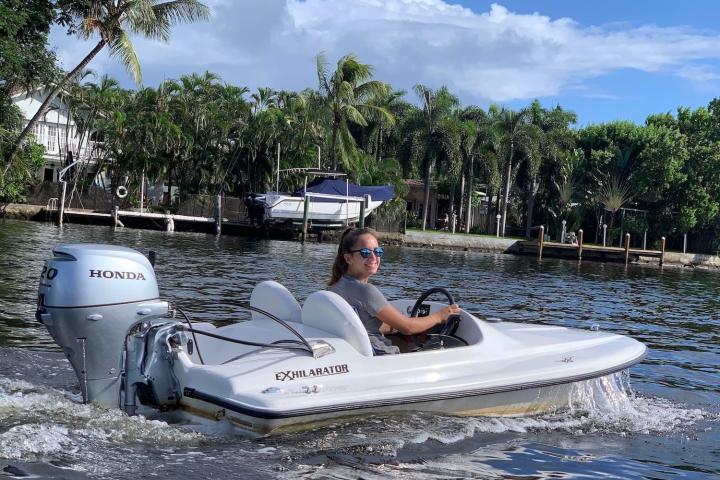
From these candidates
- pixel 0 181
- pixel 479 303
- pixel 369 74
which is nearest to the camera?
pixel 479 303

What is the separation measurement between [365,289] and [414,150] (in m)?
46.3

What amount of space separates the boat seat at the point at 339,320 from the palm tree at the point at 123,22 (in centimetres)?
2493

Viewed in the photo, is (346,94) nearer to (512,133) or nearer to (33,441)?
(512,133)

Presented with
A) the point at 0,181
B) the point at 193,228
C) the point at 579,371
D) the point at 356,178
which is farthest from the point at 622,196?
the point at 579,371

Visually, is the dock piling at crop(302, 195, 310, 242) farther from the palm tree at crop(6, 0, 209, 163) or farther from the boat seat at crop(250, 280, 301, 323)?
the boat seat at crop(250, 280, 301, 323)

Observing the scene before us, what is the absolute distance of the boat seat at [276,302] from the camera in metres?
7.47

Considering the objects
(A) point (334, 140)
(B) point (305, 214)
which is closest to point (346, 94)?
(A) point (334, 140)

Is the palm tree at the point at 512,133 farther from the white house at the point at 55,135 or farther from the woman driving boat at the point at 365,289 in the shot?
the woman driving boat at the point at 365,289

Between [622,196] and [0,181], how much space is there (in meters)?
37.6

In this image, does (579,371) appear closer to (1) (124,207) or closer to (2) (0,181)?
(2) (0,181)

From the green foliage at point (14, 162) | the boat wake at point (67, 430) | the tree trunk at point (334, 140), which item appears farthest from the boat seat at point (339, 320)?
the tree trunk at point (334, 140)

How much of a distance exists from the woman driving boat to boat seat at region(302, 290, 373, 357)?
214mm

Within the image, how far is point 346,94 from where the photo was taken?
47.7 metres

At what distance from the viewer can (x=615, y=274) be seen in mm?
34875
